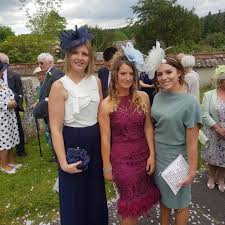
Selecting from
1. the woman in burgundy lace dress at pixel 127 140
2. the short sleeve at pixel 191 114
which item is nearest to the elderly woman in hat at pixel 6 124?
the woman in burgundy lace dress at pixel 127 140

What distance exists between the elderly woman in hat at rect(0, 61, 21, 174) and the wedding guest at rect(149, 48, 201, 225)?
3200 mm

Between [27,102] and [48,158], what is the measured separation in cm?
142

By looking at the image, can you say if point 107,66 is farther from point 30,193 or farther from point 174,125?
point 174,125

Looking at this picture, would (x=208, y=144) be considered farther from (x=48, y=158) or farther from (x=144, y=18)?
(x=144, y=18)

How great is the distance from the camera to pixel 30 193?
4.86m

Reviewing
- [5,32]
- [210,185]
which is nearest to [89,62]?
[210,185]

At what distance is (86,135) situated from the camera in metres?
2.97

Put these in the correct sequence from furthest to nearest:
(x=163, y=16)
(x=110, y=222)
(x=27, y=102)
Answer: (x=163, y=16) → (x=27, y=102) → (x=110, y=222)

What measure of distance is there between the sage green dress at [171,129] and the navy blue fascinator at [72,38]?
845 millimetres

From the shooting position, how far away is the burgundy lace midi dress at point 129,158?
2930 mm

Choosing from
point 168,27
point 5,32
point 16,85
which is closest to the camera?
point 16,85

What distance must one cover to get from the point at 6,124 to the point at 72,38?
3042 mm

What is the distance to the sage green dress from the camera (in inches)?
113

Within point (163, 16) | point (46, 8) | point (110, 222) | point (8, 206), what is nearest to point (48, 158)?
point (8, 206)
